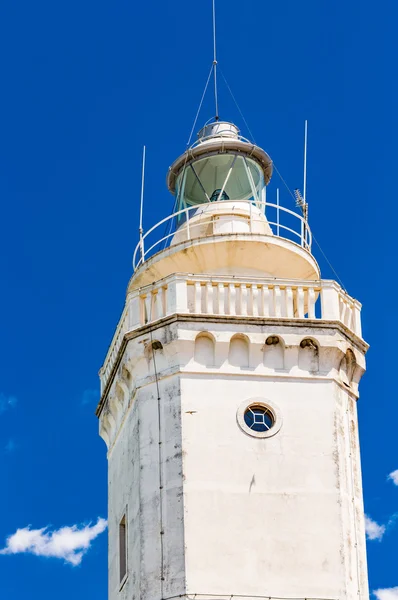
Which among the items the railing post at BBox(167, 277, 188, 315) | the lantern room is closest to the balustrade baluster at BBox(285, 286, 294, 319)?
the railing post at BBox(167, 277, 188, 315)

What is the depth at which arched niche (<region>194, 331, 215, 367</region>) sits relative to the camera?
26.1m

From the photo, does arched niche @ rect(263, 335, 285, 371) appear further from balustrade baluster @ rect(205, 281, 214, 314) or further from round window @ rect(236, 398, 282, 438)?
balustrade baluster @ rect(205, 281, 214, 314)

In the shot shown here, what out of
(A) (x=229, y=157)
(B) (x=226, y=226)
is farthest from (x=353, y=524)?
(A) (x=229, y=157)

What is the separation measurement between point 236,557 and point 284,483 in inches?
62.8

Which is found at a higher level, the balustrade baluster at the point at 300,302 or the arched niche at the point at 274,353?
the balustrade baluster at the point at 300,302

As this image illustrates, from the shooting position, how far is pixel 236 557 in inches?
966

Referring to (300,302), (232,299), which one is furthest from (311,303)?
(232,299)

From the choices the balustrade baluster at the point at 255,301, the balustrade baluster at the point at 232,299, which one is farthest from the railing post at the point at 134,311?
the balustrade baluster at the point at 255,301

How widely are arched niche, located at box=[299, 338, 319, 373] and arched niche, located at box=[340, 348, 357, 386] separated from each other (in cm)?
53

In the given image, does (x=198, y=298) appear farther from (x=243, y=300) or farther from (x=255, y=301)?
(x=255, y=301)

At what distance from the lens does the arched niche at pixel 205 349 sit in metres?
26.1

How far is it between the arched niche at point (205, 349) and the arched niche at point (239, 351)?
1.05 feet

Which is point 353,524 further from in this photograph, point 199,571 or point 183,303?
point 183,303

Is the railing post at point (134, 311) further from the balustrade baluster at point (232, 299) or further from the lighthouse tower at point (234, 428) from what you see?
the balustrade baluster at point (232, 299)
